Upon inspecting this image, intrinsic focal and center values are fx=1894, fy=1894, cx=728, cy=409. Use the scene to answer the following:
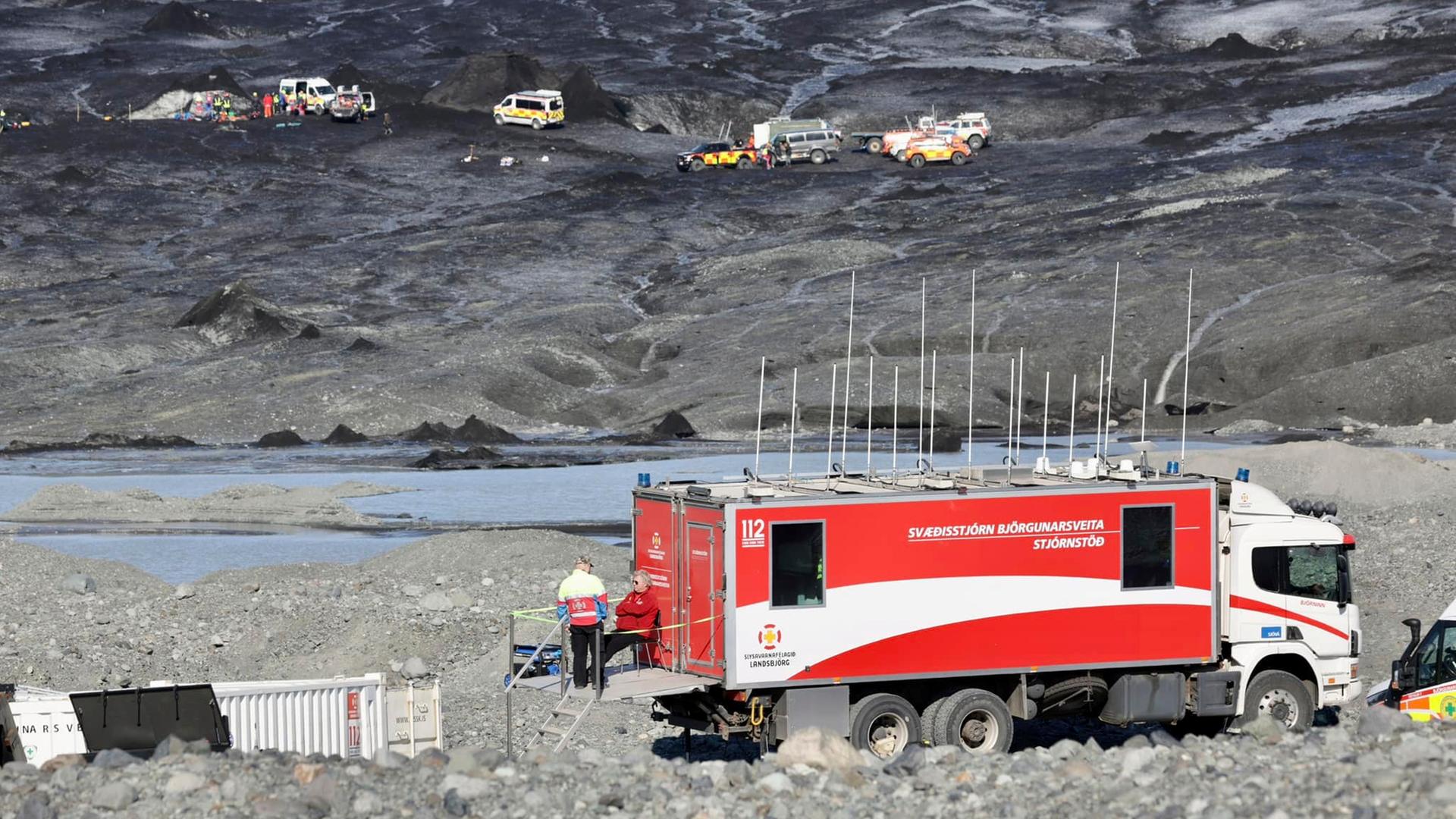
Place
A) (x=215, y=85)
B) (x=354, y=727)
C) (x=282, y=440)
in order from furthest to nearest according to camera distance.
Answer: (x=215, y=85), (x=282, y=440), (x=354, y=727)

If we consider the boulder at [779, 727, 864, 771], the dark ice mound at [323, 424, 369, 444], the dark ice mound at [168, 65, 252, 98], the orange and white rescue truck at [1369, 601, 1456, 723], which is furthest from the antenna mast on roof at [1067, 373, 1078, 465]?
the dark ice mound at [168, 65, 252, 98]

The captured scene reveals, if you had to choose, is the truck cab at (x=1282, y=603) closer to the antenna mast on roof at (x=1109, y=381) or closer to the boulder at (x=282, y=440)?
the antenna mast on roof at (x=1109, y=381)

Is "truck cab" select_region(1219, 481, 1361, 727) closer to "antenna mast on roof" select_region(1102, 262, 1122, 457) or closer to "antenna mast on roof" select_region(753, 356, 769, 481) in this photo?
"antenna mast on roof" select_region(1102, 262, 1122, 457)

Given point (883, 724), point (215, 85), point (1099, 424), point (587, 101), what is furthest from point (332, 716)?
point (215, 85)

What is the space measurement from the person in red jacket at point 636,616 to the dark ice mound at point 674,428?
38.8m

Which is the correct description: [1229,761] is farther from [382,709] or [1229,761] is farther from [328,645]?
[328,645]

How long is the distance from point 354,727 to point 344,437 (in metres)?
39.2

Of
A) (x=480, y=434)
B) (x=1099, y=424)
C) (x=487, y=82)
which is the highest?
(x=487, y=82)

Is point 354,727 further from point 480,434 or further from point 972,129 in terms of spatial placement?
point 972,129

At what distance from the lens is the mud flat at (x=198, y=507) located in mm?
39094

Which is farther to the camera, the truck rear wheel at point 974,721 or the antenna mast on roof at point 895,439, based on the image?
the antenna mast on roof at point 895,439

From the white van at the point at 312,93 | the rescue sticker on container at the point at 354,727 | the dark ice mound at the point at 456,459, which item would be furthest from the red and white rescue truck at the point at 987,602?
the white van at the point at 312,93

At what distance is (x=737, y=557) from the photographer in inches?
618

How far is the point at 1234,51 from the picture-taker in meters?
127
